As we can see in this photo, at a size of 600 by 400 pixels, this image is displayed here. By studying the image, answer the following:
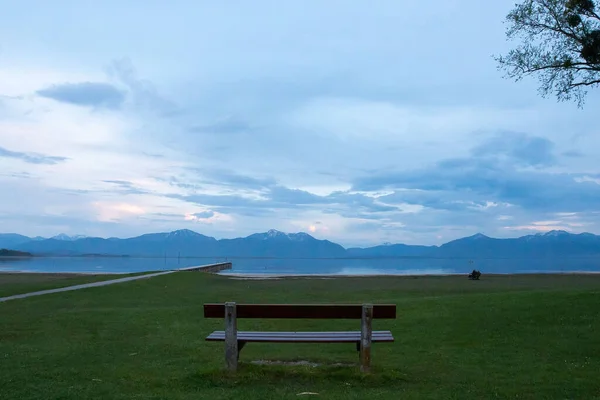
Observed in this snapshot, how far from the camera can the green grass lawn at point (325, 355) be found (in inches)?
309

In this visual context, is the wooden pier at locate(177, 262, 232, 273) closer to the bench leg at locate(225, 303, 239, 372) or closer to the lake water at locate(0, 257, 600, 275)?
the lake water at locate(0, 257, 600, 275)

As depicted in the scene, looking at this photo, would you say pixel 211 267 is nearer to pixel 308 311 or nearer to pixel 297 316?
pixel 297 316

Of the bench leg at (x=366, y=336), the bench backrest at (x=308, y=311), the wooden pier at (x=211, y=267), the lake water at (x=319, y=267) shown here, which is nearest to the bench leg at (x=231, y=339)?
the bench backrest at (x=308, y=311)

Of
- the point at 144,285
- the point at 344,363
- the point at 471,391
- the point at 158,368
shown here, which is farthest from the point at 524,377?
the point at 144,285

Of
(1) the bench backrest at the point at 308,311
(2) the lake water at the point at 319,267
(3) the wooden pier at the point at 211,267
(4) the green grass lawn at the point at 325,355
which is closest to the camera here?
(4) the green grass lawn at the point at 325,355

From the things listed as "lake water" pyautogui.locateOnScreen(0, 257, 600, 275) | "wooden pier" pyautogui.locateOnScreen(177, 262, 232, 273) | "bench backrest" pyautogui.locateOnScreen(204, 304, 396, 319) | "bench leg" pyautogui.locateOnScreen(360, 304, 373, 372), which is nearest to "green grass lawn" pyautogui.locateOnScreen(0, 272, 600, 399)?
"bench leg" pyautogui.locateOnScreen(360, 304, 373, 372)

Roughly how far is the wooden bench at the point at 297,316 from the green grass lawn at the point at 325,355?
0.43 metres

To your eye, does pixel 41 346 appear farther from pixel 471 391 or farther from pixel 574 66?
pixel 574 66

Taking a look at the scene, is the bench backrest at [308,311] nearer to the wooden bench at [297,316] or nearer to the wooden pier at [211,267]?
the wooden bench at [297,316]

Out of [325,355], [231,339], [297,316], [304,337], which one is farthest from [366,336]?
[325,355]

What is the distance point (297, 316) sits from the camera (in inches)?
322

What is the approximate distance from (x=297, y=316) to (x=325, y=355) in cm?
313

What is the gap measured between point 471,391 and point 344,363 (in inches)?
93.4

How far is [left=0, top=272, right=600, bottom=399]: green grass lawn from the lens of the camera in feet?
25.8
